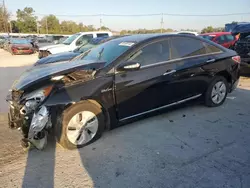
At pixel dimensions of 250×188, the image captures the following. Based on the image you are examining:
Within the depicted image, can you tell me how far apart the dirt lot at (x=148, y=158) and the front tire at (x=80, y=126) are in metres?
0.13

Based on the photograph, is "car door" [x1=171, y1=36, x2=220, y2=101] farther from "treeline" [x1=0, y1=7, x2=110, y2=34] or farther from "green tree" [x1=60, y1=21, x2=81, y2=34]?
"green tree" [x1=60, y1=21, x2=81, y2=34]

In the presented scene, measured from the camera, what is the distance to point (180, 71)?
13.4 ft

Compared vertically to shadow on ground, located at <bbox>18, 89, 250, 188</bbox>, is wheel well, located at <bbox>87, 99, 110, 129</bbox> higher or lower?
higher

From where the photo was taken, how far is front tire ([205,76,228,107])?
465 cm

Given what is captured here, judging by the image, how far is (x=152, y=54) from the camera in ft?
12.8

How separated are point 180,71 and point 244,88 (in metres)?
3.49

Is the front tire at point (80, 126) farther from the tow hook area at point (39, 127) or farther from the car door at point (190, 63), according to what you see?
the car door at point (190, 63)

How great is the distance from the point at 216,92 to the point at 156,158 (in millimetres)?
2504

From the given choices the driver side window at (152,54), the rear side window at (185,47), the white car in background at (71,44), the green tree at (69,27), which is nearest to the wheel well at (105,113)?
the driver side window at (152,54)

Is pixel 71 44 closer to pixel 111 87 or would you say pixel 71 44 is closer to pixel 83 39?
pixel 83 39

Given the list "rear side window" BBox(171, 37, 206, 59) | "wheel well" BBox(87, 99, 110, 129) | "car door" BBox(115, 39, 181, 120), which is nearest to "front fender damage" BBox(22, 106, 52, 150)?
"wheel well" BBox(87, 99, 110, 129)

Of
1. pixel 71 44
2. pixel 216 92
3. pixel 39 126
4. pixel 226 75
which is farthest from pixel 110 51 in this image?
pixel 71 44

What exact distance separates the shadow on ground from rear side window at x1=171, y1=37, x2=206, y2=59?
1230mm

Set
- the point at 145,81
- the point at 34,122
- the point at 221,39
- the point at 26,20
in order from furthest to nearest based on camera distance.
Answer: the point at 26,20
the point at 221,39
the point at 145,81
the point at 34,122
